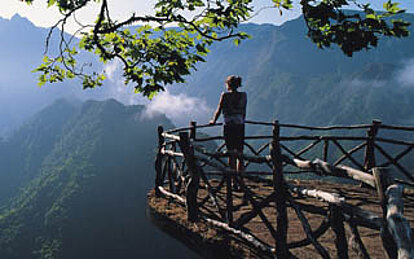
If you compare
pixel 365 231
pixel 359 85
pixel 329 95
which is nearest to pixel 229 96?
pixel 365 231

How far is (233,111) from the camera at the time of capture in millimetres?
5836

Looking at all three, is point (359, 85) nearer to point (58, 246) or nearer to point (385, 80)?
point (385, 80)

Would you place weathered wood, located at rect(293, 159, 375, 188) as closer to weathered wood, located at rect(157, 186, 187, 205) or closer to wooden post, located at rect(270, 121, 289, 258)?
wooden post, located at rect(270, 121, 289, 258)

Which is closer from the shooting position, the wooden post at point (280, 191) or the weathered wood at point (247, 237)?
the wooden post at point (280, 191)

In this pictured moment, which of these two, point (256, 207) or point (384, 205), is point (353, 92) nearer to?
point (256, 207)

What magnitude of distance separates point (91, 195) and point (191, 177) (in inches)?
3626

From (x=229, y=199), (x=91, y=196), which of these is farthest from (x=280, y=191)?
(x=91, y=196)

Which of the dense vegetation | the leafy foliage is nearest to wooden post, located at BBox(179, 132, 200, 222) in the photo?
the dense vegetation

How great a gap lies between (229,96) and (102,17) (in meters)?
2.79

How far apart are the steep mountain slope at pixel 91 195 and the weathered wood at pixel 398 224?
248 feet

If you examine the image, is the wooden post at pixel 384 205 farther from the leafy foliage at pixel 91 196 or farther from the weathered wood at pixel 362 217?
the leafy foliage at pixel 91 196

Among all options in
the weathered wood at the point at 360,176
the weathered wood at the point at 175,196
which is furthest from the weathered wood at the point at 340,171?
the weathered wood at the point at 175,196

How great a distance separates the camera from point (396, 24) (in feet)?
13.4

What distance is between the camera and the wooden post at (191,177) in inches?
200
